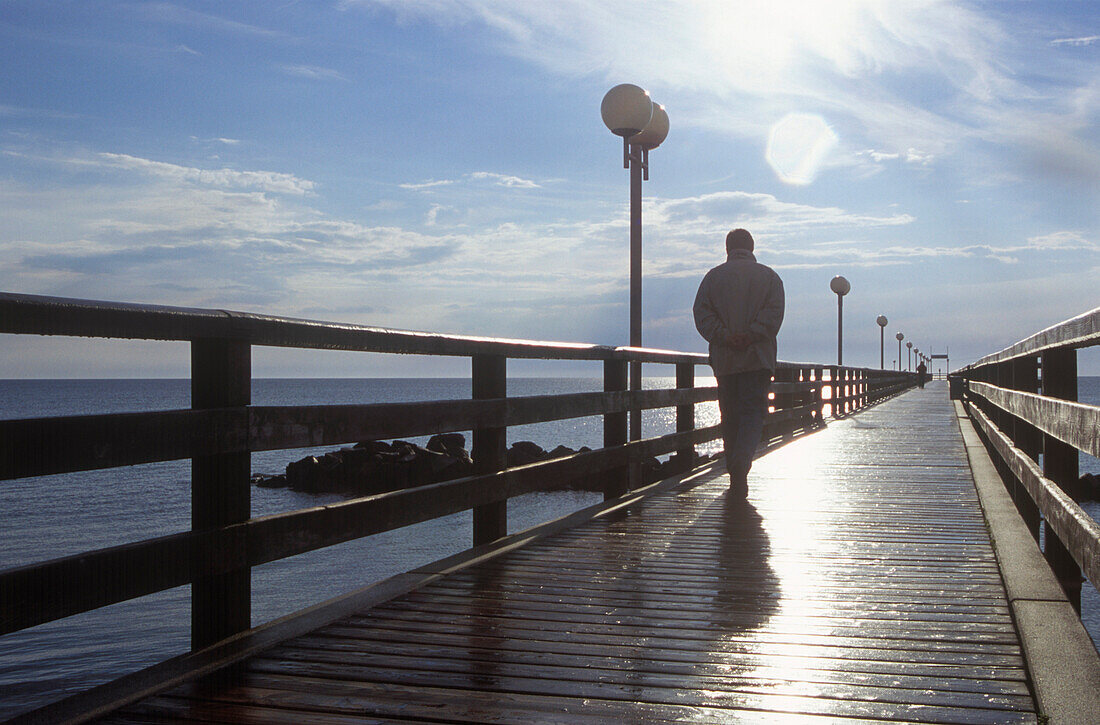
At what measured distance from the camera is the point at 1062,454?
15.5ft

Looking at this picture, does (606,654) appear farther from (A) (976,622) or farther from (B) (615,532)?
(B) (615,532)

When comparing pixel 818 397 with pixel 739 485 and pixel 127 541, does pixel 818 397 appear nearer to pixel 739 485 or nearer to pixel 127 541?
pixel 739 485

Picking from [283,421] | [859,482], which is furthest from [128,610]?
[283,421]

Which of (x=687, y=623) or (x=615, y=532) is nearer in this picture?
(x=687, y=623)

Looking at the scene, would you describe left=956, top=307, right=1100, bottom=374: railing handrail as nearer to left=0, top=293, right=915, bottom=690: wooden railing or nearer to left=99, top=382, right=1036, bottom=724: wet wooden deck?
left=99, top=382, right=1036, bottom=724: wet wooden deck


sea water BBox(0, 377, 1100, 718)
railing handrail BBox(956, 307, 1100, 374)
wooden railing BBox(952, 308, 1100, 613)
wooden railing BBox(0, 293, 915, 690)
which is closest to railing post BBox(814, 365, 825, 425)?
sea water BBox(0, 377, 1100, 718)

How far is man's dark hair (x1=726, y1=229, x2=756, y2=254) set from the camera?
6.99 meters

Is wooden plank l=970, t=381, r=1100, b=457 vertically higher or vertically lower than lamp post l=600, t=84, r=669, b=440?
lower

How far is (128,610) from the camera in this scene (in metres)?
13.6

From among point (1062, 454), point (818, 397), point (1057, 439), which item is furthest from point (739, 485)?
point (818, 397)

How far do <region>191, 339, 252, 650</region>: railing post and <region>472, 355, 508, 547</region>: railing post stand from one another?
1.67 metres

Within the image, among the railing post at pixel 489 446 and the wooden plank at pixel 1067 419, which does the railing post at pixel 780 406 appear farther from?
the railing post at pixel 489 446

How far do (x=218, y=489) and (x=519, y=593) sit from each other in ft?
4.27

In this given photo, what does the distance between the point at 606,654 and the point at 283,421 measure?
131 cm
